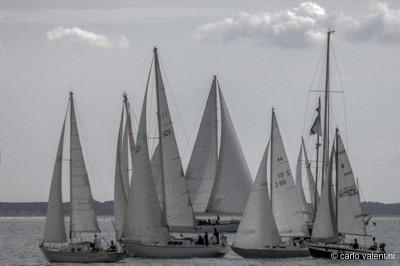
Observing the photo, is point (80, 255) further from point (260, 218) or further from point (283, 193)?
point (283, 193)

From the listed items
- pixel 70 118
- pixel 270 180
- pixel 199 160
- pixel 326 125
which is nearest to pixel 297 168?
pixel 199 160

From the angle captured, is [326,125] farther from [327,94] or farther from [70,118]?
[70,118]

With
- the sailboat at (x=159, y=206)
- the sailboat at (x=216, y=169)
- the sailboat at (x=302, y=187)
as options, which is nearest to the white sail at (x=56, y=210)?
the sailboat at (x=159, y=206)

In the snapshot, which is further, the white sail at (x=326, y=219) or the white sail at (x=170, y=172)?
the white sail at (x=170, y=172)

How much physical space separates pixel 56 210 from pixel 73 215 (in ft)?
4.03

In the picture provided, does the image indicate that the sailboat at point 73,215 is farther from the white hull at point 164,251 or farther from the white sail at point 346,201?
the white sail at point 346,201

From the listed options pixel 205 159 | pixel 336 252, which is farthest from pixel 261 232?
Result: pixel 205 159

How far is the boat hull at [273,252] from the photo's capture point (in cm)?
5675

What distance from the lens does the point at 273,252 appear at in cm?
5706

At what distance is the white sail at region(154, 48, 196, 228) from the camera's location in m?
57.0

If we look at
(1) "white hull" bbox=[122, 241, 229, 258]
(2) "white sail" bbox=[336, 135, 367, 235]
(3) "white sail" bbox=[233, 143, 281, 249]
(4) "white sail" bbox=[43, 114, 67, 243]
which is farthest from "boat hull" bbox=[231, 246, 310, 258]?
(4) "white sail" bbox=[43, 114, 67, 243]

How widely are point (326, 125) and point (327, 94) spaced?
204cm

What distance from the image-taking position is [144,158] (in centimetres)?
5581

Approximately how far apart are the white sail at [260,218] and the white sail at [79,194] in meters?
8.65
